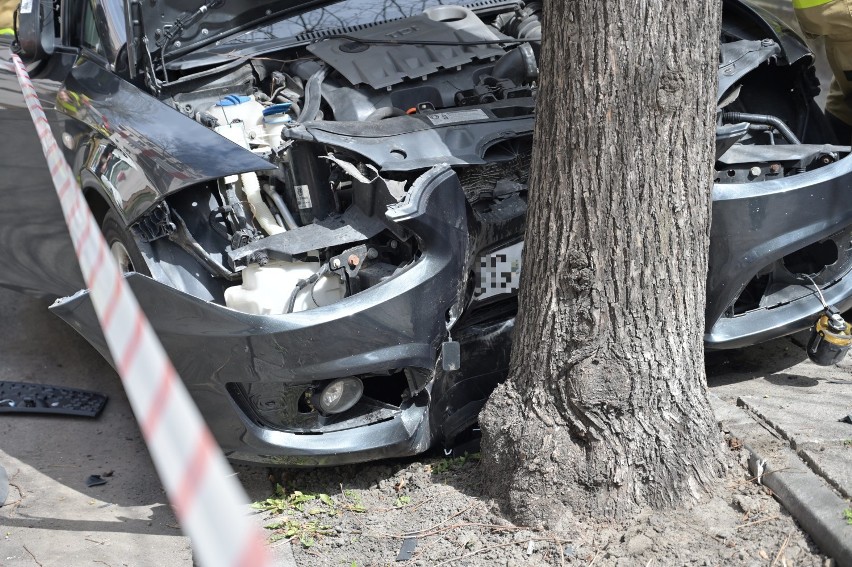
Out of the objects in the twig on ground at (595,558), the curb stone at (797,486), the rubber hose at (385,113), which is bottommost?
the twig on ground at (595,558)

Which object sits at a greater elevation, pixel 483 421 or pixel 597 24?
pixel 597 24

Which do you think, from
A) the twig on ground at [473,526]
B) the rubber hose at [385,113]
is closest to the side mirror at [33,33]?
the rubber hose at [385,113]

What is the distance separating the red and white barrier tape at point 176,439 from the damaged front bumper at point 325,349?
0.44 m

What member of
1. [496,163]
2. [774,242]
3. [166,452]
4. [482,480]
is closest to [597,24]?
[496,163]

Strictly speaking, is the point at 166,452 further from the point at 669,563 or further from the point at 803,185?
the point at 803,185

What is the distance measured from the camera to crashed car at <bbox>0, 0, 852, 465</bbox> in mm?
3180

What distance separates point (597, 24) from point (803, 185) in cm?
134

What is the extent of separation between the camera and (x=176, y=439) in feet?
5.68

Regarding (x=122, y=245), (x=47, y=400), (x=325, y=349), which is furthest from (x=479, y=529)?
(x=47, y=400)

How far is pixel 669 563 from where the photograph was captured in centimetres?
278

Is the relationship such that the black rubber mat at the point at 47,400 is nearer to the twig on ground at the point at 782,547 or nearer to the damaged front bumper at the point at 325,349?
the damaged front bumper at the point at 325,349

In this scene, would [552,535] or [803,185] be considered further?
[803,185]

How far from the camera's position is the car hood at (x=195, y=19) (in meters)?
4.34

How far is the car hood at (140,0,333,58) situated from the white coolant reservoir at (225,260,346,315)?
154cm
